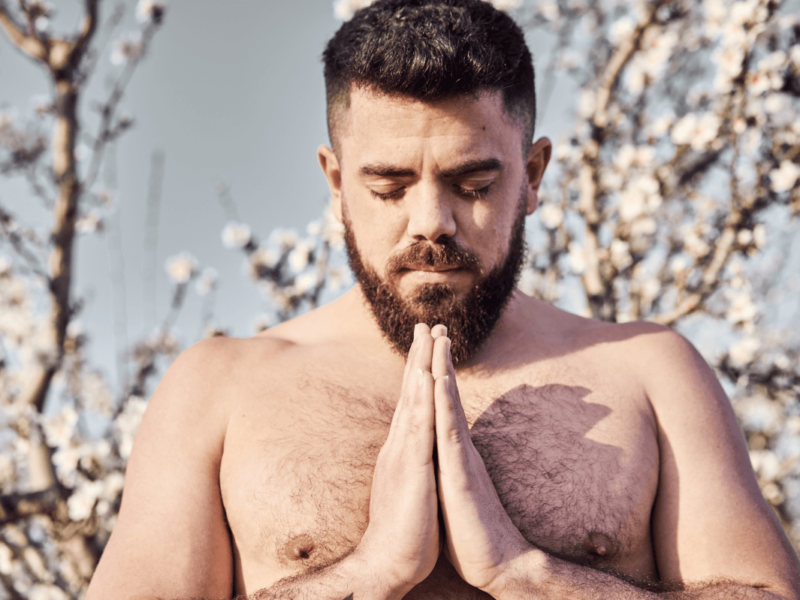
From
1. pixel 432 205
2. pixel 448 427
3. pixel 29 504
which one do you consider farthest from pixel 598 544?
pixel 29 504

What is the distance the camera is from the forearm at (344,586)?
1.34 meters

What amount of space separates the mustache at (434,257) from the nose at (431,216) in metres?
0.02

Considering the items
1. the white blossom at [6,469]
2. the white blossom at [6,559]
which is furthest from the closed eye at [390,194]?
the white blossom at [6,469]

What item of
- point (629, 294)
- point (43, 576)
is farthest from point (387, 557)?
point (629, 294)

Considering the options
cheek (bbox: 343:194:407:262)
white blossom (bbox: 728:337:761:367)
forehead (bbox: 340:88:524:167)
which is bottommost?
white blossom (bbox: 728:337:761:367)

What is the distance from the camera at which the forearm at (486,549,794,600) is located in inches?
53.6

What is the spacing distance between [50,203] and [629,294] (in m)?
4.40

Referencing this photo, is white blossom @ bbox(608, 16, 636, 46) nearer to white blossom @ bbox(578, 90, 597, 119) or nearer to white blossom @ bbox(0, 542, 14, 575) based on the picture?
white blossom @ bbox(578, 90, 597, 119)

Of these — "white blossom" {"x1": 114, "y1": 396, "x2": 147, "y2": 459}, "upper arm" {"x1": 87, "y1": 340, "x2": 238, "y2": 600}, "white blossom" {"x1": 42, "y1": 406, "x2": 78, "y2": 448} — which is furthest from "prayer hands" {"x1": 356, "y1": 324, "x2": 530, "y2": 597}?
"white blossom" {"x1": 42, "y1": 406, "x2": 78, "y2": 448}

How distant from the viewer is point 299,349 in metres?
1.97

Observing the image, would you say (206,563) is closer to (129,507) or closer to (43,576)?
(129,507)

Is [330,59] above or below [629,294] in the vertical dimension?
above

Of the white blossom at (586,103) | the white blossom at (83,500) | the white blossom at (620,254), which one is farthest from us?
the white blossom at (586,103)

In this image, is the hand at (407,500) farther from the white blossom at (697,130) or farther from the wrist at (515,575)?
the white blossom at (697,130)
